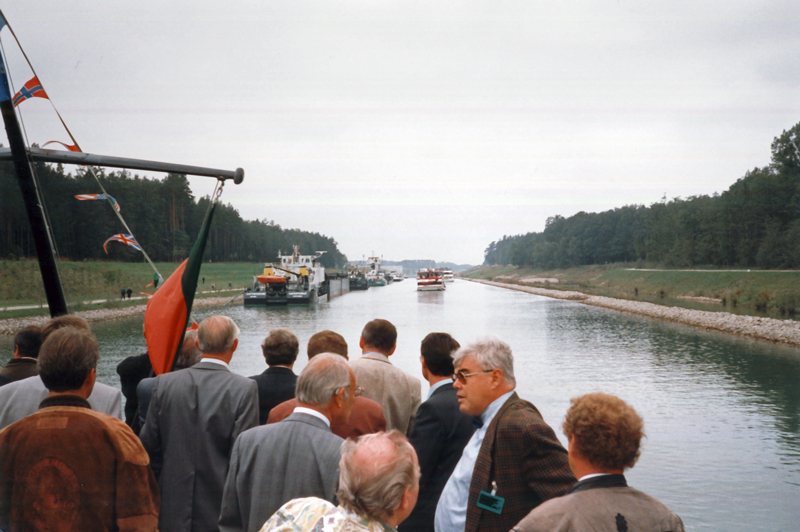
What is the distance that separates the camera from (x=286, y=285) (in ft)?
138

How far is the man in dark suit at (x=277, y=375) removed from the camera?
3736 millimetres

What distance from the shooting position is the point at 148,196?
91.9ft

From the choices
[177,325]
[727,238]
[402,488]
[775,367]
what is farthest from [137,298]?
[727,238]

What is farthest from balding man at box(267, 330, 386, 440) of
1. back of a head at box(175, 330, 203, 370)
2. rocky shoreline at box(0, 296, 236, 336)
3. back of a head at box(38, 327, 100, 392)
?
rocky shoreline at box(0, 296, 236, 336)

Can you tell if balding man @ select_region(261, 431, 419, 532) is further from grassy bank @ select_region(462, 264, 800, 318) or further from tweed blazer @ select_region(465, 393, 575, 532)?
grassy bank @ select_region(462, 264, 800, 318)

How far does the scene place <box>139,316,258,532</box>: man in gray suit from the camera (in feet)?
10.0

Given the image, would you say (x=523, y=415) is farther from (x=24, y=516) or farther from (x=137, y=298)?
(x=137, y=298)

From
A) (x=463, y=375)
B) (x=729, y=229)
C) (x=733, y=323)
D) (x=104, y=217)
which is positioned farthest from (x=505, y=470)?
(x=729, y=229)

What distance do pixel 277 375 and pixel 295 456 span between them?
1.60m

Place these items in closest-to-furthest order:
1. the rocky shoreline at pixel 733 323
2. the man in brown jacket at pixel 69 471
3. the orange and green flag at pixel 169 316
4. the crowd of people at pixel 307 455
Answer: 1. the crowd of people at pixel 307 455
2. the man in brown jacket at pixel 69 471
3. the orange and green flag at pixel 169 316
4. the rocky shoreline at pixel 733 323

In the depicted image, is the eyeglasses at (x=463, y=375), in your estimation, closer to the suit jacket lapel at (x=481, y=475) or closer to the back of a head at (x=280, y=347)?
the suit jacket lapel at (x=481, y=475)

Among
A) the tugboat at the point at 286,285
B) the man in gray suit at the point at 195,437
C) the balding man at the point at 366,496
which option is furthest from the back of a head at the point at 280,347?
the tugboat at the point at 286,285

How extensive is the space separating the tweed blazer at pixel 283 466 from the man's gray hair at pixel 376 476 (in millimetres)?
628

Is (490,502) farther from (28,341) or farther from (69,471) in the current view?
(28,341)
